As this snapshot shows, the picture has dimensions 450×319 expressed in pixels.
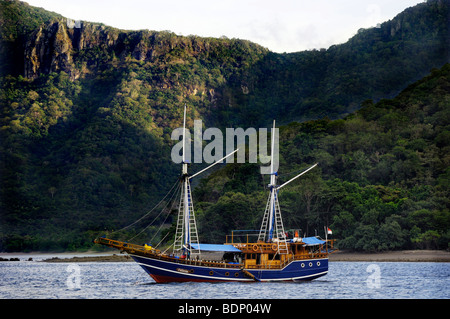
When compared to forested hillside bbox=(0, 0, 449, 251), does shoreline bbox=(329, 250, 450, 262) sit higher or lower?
lower

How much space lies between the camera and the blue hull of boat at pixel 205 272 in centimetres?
4884

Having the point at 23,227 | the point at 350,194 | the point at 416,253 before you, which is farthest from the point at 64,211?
the point at 416,253

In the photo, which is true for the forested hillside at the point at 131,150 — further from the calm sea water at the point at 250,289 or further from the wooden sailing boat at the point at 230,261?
the wooden sailing boat at the point at 230,261

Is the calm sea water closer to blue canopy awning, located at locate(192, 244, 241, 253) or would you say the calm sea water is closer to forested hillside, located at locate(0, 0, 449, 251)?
blue canopy awning, located at locate(192, 244, 241, 253)

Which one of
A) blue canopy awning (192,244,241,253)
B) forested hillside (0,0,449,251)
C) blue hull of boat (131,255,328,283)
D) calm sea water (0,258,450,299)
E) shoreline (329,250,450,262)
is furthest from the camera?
forested hillside (0,0,449,251)

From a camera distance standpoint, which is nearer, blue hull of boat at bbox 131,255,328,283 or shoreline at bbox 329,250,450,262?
blue hull of boat at bbox 131,255,328,283

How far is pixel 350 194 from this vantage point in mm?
102312

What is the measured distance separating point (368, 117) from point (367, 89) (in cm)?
5378

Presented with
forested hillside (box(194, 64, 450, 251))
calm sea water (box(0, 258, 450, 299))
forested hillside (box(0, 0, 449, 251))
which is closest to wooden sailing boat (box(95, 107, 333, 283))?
calm sea water (box(0, 258, 450, 299))

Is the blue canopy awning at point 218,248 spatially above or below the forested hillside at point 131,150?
below

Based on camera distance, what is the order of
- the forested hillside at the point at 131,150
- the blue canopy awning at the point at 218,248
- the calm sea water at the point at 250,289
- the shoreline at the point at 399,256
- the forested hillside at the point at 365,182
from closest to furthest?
the calm sea water at the point at 250,289, the blue canopy awning at the point at 218,248, the shoreline at the point at 399,256, the forested hillside at the point at 365,182, the forested hillside at the point at 131,150

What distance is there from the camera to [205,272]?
161ft

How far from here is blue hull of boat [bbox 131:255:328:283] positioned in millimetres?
48844

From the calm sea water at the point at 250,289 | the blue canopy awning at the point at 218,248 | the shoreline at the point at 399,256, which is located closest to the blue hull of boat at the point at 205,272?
the calm sea water at the point at 250,289
